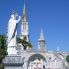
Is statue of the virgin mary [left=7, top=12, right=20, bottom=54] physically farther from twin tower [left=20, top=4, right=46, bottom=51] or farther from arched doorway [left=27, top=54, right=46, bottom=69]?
twin tower [left=20, top=4, right=46, bottom=51]

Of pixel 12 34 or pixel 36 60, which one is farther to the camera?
pixel 36 60

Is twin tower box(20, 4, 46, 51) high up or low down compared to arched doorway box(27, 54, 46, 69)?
up

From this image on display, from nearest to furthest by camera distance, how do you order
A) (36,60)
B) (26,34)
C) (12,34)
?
(12,34) → (36,60) → (26,34)

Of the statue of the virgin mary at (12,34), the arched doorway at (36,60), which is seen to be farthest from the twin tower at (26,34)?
the statue of the virgin mary at (12,34)

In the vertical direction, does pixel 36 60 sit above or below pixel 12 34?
above

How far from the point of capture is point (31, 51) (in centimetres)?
10012

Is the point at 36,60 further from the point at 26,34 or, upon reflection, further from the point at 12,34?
the point at 12,34

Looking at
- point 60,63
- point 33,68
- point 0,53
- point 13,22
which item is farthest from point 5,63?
point 60,63

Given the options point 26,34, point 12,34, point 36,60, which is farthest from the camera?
point 26,34

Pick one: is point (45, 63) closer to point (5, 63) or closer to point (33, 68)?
point (33, 68)

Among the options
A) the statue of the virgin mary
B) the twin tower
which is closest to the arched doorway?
the twin tower

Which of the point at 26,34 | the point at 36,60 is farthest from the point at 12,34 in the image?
the point at 26,34

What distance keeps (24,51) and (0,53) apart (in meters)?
54.8


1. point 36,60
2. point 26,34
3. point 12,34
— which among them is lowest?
point 12,34
